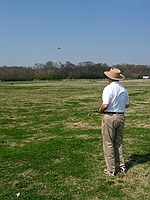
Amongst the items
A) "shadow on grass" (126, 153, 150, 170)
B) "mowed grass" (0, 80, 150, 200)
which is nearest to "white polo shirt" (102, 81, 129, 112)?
"mowed grass" (0, 80, 150, 200)

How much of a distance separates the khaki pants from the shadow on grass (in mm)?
577

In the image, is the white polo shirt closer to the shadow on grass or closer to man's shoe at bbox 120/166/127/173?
man's shoe at bbox 120/166/127/173

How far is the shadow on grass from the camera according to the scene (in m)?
7.23

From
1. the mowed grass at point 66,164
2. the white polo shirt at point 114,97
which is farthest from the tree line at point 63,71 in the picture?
the white polo shirt at point 114,97

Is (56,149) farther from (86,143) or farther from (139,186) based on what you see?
(139,186)

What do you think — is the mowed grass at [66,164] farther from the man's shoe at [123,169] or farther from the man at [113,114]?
the man at [113,114]

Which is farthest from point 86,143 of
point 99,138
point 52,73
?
point 52,73

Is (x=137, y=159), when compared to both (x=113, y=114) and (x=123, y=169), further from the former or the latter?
(x=113, y=114)

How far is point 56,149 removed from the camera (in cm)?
866

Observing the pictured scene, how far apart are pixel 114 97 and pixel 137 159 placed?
2.16 metres

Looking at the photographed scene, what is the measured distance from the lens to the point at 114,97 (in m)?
6.25

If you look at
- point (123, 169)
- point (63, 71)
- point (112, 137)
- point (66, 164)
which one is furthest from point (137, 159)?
point (63, 71)

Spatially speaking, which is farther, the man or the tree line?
the tree line

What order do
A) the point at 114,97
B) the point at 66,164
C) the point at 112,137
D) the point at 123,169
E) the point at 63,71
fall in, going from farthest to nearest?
the point at 63,71 < the point at 66,164 < the point at 123,169 < the point at 112,137 < the point at 114,97
